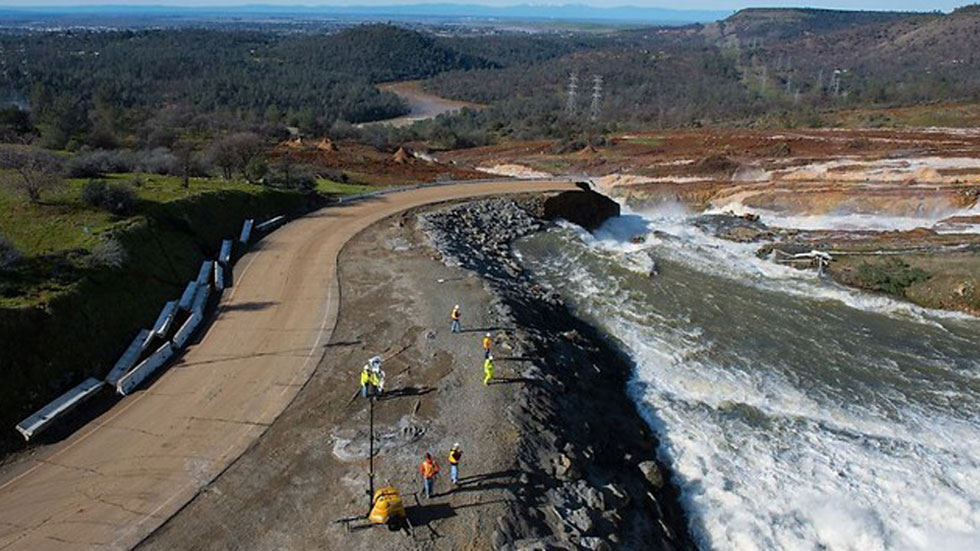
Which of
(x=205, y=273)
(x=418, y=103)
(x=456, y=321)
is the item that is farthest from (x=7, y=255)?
(x=418, y=103)

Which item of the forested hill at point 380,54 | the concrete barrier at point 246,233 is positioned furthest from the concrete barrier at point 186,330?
the forested hill at point 380,54

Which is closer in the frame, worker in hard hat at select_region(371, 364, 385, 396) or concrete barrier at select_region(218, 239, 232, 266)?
worker in hard hat at select_region(371, 364, 385, 396)

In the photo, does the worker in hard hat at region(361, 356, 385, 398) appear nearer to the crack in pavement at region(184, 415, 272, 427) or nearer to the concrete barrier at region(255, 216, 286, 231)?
the crack in pavement at region(184, 415, 272, 427)

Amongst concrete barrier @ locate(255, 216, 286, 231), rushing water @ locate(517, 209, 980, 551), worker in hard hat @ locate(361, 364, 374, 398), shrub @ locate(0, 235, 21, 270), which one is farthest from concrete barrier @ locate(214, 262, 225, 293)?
rushing water @ locate(517, 209, 980, 551)

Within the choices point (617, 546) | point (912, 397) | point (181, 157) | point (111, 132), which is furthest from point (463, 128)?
point (617, 546)

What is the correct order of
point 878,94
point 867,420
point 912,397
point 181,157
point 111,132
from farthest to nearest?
point 878,94 < point 111,132 < point 181,157 < point 912,397 < point 867,420

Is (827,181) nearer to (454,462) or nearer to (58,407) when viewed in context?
(454,462)

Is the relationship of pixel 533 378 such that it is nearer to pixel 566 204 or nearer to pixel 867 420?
pixel 867 420
